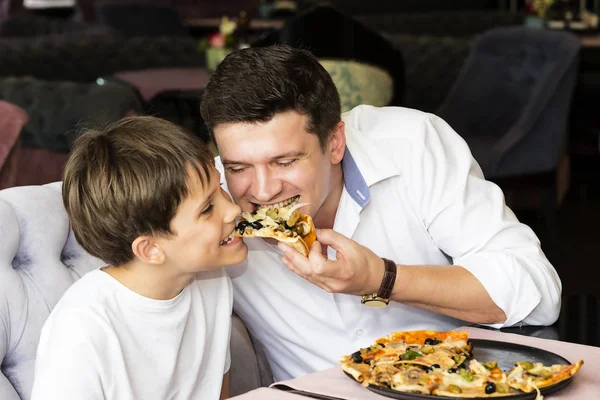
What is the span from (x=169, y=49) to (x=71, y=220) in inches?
191

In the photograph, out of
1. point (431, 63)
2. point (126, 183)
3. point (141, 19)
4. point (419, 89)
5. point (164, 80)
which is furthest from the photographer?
point (141, 19)

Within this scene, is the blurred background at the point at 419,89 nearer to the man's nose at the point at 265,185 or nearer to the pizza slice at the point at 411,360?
the man's nose at the point at 265,185

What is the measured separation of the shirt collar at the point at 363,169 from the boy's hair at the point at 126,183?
0.41 m

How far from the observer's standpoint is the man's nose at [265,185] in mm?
1980

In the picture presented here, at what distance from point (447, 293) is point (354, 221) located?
300mm

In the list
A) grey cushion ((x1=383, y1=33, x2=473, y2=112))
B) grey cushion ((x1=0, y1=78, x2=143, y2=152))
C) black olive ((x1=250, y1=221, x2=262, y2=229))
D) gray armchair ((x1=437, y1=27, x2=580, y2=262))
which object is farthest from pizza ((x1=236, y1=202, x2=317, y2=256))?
grey cushion ((x1=383, y1=33, x2=473, y2=112))

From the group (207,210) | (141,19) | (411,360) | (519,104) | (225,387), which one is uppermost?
(207,210)

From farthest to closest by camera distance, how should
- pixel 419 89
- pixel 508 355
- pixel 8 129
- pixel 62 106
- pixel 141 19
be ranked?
pixel 141 19 → pixel 419 89 → pixel 62 106 → pixel 8 129 → pixel 508 355

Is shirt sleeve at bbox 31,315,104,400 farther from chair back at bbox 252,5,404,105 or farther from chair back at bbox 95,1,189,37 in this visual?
chair back at bbox 95,1,189,37

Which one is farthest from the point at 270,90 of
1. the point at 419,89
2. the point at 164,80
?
the point at 419,89

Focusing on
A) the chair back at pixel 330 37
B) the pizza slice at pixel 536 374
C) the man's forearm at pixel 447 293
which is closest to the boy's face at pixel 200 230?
the man's forearm at pixel 447 293

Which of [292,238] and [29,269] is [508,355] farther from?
[29,269]

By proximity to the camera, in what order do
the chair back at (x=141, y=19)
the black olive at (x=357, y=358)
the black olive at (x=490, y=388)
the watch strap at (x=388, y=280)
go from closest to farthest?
the black olive at (x=490, y=388) → the black olive at (x=357, y=358) → the watch strap at (x=388, y=280) → the chair back at (x=141, y=19)

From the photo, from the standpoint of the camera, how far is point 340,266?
72.6 inches
